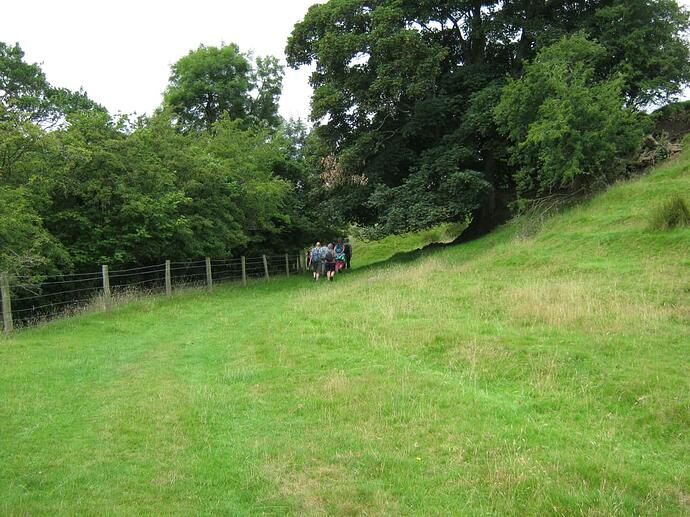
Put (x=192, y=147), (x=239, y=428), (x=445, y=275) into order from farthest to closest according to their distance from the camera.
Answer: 1. (x=192, y=147)
2. (x=445, y=275)
3. (x=239, y=428)

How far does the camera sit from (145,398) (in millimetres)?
7047

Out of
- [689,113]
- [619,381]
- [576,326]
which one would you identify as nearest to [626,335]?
[576,326]

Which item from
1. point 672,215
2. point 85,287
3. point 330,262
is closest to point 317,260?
point 330,262

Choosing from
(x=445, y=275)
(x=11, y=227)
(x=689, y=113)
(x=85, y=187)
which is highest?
(x=689, y=113)

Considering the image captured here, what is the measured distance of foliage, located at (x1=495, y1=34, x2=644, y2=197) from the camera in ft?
60.4

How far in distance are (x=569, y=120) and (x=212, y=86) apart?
83.1 feet

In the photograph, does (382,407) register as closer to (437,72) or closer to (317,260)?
(317,260)

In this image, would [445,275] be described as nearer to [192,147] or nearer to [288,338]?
[288,338]

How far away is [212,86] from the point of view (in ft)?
121

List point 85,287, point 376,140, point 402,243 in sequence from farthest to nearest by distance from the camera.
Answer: point 402,243 → point 376,140 → point 85,287

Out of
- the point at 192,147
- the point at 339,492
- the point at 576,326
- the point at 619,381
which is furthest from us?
the point at 192,147

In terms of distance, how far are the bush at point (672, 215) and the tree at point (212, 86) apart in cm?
2830

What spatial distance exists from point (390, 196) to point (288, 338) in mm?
15014

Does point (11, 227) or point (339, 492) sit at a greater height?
point (11, 227)
